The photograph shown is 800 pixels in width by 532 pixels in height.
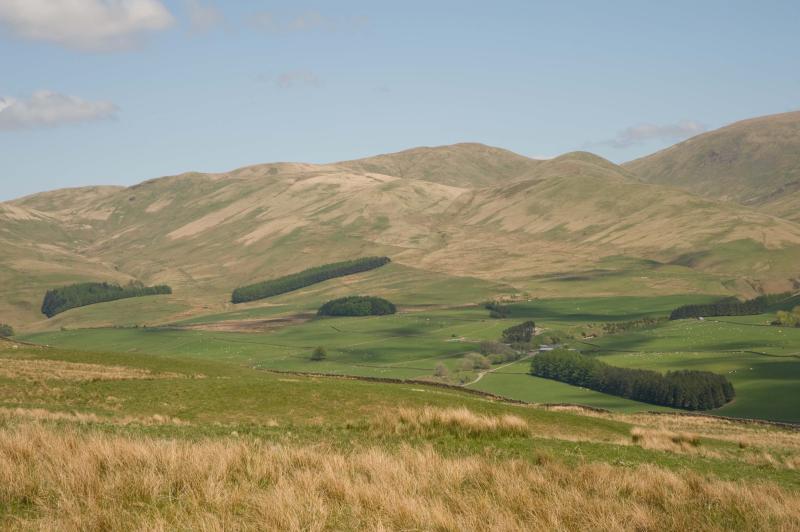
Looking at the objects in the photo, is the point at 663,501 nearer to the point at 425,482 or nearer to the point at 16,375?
the point at 425,482

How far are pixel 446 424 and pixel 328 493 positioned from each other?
42.3 feet

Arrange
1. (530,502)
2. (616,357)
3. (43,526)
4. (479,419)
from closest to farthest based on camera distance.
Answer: (43,526) < (530,502) < (479,419) < (616,357)

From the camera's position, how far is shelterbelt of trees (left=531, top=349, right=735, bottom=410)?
119062 mm

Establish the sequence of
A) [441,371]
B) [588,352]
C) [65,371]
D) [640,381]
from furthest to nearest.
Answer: [588,352], [441,371], [640,381], [65,371]

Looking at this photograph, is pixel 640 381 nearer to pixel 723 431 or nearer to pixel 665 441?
pixel 723 431

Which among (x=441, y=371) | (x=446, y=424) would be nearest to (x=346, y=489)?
(x=446, y=424)

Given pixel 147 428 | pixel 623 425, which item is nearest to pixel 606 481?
pixel 147 428

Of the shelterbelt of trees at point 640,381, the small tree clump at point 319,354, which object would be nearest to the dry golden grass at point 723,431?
the shelterbelt of trees at point 640,381

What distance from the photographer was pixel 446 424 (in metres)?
24.5

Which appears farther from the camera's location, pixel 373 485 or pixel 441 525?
pixel 373 485

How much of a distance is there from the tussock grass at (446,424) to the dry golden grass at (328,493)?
9022mm

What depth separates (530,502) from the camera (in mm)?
11383

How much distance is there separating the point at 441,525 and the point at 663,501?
4751 millimetres

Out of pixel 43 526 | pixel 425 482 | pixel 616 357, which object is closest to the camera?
pixel 43 526
